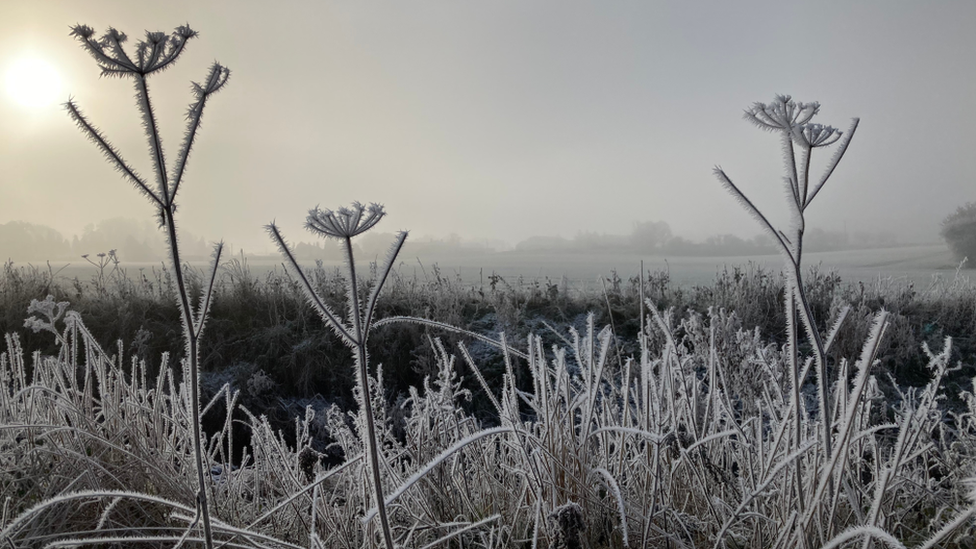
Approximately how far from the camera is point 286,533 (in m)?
1.78

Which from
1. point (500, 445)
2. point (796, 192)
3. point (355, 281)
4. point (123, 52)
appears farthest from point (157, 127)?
point (500, 445)

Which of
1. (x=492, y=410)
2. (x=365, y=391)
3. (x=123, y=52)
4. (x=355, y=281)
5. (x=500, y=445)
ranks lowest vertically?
(x=492, y=410)

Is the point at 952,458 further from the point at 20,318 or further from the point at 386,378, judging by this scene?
the point at 20,318

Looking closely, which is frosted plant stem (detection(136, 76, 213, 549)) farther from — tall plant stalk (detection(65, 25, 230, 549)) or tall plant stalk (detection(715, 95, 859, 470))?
tall plant stalk (detection(715, 95, 859, 470))

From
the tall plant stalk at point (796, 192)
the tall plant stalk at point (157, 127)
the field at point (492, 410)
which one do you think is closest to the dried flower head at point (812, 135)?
the tall plant stalk at point (796, 192)

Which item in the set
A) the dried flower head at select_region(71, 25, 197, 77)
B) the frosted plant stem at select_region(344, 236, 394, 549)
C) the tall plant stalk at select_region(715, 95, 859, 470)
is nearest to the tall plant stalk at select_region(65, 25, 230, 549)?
the dried flower head at select_region(71, 25, 197, 77)

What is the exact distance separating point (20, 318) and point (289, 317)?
3.74 meters

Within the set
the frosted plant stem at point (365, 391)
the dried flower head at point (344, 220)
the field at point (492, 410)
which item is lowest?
the field at point (492, 410)

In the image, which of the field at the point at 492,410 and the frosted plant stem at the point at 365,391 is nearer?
the frosted plant stem at the point at 365,391

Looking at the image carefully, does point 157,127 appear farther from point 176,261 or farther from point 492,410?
point 492,410

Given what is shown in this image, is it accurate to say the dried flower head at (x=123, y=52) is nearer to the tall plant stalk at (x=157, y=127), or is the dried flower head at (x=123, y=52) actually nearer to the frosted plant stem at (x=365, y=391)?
the tall plant stalk at (x=157, y=127)

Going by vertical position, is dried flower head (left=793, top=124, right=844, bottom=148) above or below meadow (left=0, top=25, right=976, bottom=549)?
above

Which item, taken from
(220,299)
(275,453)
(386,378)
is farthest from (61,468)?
(220,299)

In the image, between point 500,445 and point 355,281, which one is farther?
point 500,445
